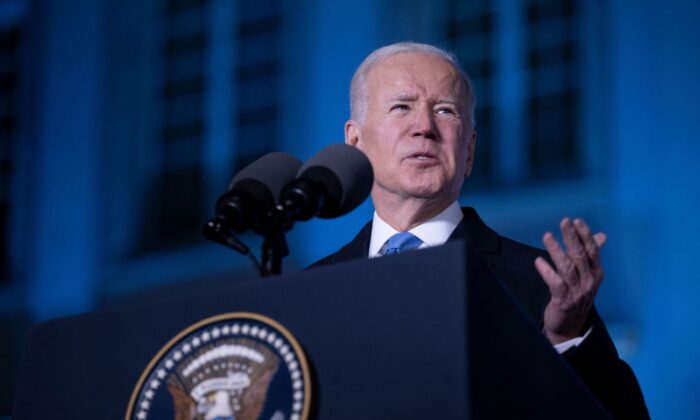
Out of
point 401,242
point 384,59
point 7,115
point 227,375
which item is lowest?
point 227,375

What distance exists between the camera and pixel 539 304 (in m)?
1.99

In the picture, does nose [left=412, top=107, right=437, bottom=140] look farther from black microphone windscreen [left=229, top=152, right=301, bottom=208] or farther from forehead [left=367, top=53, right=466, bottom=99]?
black microphone windscreen [left=229, top=152, right=301, bottom=208]

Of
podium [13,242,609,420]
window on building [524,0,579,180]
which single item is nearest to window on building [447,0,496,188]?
window on building [524,0,579,180]

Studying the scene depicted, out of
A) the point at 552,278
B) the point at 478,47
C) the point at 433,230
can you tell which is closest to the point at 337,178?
the point at 552,278

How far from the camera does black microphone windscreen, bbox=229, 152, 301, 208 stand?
1.46 m

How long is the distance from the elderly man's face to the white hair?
0.02m

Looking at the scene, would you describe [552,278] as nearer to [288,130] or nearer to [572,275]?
[572,275]

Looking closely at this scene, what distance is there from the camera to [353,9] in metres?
3.72

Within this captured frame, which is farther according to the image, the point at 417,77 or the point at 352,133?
the point at 352,133

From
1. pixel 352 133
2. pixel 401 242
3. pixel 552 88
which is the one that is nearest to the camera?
pixel 401 242

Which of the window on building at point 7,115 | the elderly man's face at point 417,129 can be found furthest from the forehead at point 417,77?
the window on building at point 7,115

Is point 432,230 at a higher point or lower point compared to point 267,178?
higher

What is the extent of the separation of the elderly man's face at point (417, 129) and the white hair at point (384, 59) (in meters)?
0.02

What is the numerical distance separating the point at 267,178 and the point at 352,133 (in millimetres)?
991
